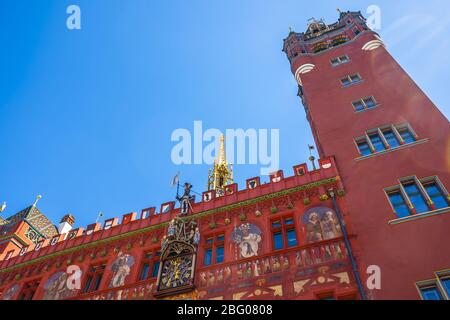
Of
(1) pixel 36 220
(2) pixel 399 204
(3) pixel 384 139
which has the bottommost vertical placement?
(2) pixel 399 204

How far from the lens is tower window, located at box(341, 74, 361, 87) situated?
72.6 feet

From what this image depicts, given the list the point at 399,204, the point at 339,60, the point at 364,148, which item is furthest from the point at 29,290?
the point at 339,60

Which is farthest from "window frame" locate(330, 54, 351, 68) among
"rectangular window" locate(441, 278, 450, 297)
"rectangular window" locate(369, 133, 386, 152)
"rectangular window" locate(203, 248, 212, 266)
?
"rectangular window" locate(441, 278, 450, 297)

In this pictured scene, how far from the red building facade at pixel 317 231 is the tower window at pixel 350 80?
83 millimetres

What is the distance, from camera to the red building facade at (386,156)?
40.6ft

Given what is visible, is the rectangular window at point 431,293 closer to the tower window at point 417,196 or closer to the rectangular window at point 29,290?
the tower window at point 417,196

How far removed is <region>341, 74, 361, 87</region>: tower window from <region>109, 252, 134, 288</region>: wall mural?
16.2m

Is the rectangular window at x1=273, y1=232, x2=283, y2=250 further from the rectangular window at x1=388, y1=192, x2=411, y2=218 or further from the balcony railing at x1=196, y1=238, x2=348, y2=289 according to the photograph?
the rectangular window at x1=388, y1=192, x2=411, y2=218

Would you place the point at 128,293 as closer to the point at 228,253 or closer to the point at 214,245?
the point at 214,245

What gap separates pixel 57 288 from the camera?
58.6 ft

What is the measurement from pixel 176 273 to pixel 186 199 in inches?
173

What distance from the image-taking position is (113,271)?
57.0 feet
